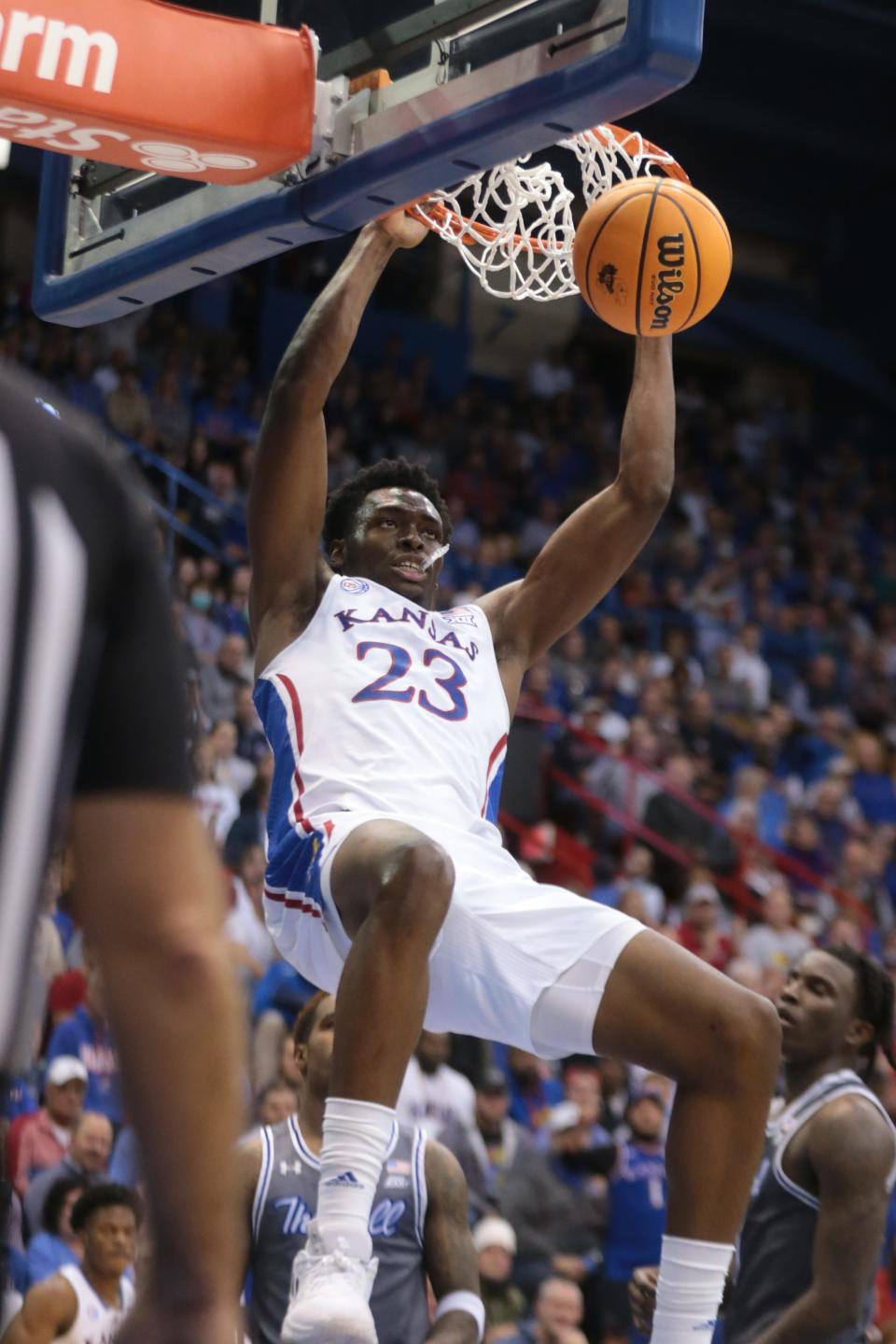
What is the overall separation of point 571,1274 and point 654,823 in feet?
18.3

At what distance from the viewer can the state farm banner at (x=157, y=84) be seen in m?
4.35

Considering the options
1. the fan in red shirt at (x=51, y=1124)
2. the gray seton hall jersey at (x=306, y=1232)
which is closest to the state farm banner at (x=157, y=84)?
the gray seton hall jersey at (x=306, y=1232)

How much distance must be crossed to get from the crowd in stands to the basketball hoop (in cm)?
140

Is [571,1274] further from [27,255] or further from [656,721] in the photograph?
[27,255]

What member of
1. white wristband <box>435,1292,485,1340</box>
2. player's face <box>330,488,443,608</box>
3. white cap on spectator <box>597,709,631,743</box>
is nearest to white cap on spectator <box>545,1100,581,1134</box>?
white wristband <box>435,1292,485,1340</box>

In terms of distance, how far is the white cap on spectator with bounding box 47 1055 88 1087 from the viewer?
23.2 ft

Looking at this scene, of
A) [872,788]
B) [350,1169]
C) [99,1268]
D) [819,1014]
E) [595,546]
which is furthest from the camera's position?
[872,788]

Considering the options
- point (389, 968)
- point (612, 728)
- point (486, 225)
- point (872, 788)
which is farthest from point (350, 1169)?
point (872, 788)

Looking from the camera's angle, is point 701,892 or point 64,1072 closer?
point 64,1072

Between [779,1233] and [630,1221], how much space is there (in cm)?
334

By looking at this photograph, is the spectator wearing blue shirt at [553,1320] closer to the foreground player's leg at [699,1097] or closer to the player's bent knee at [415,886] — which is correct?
the foreground player's leg at [699,1097]

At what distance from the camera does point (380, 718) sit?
432cm

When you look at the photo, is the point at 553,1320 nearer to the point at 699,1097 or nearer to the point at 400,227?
the point at 699,1097

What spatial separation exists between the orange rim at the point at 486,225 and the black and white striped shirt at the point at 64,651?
363cm
